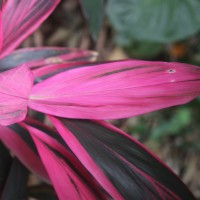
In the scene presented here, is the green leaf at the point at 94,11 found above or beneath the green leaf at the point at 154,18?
above

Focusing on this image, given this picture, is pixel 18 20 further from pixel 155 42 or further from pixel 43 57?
pixel 155 42

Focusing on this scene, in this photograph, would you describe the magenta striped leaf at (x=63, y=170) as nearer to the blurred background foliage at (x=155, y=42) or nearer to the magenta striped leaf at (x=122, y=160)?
the magenta striped leaf at (x=122, y=160)

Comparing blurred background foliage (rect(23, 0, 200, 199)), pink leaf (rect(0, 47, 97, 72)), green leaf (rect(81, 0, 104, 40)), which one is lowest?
blurred background foliage (rect(23, 0, 200, 199))

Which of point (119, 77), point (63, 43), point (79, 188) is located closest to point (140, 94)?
point (119, 77)

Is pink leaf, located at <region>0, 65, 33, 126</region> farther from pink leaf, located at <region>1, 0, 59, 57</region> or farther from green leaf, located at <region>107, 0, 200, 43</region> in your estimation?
green leaf, located at <region>107, 0, 200, 43</region>

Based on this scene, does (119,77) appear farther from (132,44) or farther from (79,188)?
(132,44)

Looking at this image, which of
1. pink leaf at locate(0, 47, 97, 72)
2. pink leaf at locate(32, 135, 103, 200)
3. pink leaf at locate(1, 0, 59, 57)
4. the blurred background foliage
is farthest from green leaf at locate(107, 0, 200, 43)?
pink leaf at locate(32, 135, 103, 200)

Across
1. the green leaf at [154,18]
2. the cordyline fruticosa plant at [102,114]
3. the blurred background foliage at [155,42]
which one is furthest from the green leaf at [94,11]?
the green leaf at [154,18]
